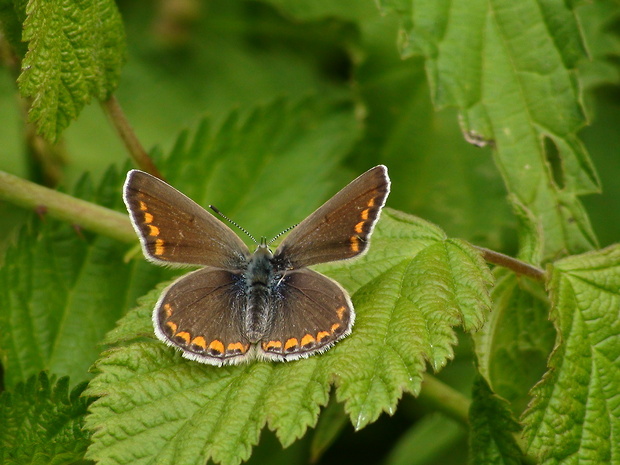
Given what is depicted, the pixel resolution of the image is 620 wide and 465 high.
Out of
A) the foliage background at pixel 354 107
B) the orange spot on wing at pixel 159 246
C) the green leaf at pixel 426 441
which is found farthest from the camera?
the foliage background at pixel 354 107

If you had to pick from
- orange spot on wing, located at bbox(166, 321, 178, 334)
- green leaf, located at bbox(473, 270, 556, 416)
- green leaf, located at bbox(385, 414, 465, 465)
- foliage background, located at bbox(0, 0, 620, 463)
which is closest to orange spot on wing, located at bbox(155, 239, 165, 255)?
orange spot on wing, located at bbox(166, 321, 178, 334)

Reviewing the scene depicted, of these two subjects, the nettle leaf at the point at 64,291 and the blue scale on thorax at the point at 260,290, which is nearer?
the blue scale on thorax at the point at 260,290

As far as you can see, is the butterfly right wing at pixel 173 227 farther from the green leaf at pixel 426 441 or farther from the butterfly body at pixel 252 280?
the green leaf at pixel 426 441

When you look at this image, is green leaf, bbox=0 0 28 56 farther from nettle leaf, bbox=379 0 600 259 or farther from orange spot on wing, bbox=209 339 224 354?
nettle leaf, bbox=379 0 600 259

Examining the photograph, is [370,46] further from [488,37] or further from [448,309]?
[448,309]

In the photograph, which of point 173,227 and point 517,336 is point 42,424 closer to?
point 173,227

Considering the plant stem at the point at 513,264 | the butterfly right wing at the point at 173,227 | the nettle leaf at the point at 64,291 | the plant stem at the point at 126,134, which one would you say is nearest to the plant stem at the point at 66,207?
the nettle leaf at the point at 64,291
